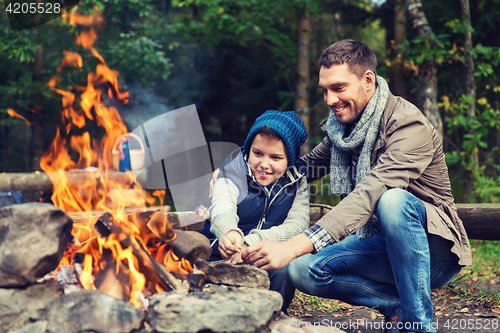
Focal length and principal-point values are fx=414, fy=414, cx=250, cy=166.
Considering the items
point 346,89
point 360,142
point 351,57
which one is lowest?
point 360,142

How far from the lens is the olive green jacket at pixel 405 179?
96.2 inches

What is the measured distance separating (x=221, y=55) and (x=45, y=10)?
726 centimetres

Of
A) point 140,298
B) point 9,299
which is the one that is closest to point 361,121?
point 140,298

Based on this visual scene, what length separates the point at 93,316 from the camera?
1.96 metres

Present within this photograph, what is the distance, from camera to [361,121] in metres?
2.77

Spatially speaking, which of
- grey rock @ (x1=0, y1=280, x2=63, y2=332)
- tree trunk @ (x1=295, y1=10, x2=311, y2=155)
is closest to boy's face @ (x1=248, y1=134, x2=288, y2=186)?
grey rock @ (x1=0, y1=280, x2=63, y2=332)

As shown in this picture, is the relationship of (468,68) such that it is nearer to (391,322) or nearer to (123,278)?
(391,322)

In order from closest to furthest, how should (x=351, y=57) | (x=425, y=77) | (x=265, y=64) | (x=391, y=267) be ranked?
(x=391, y=267), (x=351, y=57), (x=425, y=77), (x=265, y=64)

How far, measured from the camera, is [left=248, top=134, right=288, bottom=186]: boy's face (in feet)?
9.61

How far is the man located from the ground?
450mm

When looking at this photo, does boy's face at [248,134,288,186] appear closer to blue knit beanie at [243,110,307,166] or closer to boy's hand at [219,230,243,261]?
Answer: blue knit beanie at [243,110,307,166]

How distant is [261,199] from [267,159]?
0.30 m

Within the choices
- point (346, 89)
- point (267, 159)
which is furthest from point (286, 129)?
point (346, 89)

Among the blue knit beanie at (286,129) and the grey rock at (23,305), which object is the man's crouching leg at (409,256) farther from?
the grey rock at (23,305)
